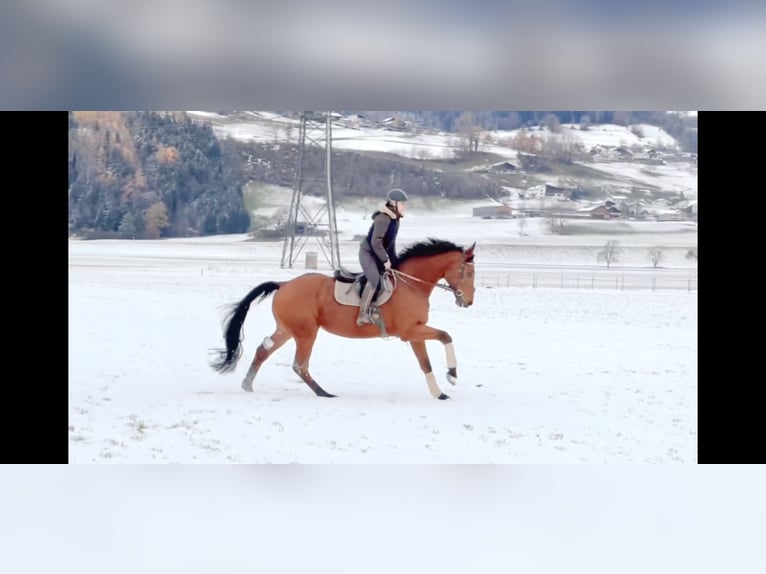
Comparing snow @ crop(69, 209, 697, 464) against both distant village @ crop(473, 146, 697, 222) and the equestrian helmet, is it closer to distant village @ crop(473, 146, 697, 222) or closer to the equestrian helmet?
distant village @ crop(473, 146, 697, 222)

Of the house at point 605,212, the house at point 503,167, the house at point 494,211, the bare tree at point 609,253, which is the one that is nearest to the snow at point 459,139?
the house at point 503,167

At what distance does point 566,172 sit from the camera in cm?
802

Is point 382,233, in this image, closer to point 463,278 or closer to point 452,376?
point 463,278

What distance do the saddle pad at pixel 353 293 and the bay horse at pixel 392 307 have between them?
0.03 metres

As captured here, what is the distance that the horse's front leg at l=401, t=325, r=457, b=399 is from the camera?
6.59 meters

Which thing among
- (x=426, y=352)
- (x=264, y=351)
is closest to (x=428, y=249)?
(x=426, y=352)

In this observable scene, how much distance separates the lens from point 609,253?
7906 mm

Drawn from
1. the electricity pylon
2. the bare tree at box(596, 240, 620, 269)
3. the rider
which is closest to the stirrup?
the rider

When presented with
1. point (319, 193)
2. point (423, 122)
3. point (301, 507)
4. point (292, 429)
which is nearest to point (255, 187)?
point (319, 193)

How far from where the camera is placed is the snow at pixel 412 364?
6586 millimetres

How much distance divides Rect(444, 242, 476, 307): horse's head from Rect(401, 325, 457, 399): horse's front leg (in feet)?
0.87

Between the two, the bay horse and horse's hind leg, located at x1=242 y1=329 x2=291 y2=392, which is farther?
horse's hind leg, located at x1=242 y1=329 x2=291 y2=392
